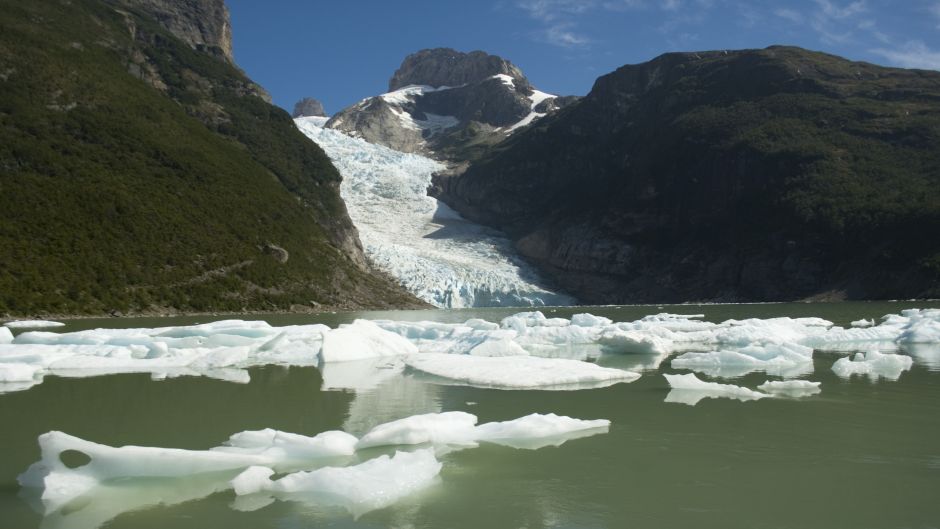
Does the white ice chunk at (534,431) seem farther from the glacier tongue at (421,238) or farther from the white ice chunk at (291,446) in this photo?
the glacier tongue at (421,238)

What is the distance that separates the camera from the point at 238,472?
18.2 feet

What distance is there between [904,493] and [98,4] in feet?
259

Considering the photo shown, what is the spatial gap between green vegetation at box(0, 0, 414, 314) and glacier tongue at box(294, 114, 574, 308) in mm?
8607

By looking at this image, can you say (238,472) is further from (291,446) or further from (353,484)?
(353,484)

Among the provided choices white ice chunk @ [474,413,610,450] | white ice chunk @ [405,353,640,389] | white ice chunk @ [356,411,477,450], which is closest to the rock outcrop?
white ice chunk @ [405,353,640,389]

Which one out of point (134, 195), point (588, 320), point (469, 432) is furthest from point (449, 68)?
point (469, 432)

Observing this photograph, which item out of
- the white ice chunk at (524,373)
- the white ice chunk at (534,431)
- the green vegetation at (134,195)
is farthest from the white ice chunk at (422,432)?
the green vegetation at (134,195)

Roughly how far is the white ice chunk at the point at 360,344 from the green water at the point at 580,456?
388cm

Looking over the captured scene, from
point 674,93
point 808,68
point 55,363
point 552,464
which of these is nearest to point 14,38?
point 55,363

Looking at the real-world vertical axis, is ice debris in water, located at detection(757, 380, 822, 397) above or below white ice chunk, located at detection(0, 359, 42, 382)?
above

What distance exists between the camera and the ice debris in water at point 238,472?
15.9ft

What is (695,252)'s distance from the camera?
7744 centimetres

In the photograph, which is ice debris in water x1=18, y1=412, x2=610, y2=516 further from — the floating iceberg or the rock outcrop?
the rock outcrop

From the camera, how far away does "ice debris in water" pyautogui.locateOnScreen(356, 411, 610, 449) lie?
21.4ft
